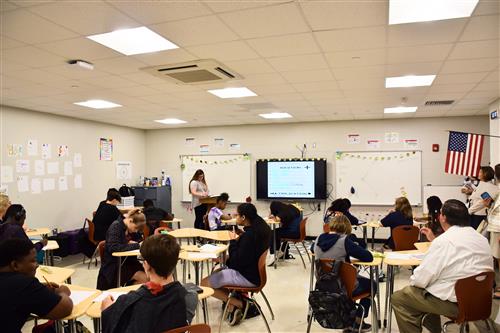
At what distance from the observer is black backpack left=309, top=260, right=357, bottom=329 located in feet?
10.1

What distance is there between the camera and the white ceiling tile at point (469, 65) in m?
4.02

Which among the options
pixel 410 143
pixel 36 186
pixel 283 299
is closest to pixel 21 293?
pixel 283 299

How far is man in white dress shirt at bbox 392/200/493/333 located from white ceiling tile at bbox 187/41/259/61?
218cm

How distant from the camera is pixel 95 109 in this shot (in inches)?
270

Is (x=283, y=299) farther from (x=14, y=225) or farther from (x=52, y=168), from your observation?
(x=52, y=168)

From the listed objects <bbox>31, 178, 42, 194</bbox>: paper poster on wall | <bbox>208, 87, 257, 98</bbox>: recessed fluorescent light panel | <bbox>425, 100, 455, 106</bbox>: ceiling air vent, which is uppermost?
<bbox>208, 87, 257, 98</bbox>: recessed fluorescent light panel

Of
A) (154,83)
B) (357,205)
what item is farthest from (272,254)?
(154,83)

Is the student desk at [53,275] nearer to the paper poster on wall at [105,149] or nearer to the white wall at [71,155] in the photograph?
the white wall at [71,155]

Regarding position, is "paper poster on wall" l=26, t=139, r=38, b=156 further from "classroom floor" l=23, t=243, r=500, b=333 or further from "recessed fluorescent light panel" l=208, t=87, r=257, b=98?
"recessed fluorescent light panel" l=208, t=87, r=257, b=98

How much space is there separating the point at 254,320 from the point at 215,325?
41 centimetres

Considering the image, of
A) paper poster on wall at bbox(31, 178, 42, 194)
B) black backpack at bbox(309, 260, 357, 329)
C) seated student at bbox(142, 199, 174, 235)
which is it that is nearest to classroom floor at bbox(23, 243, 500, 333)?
black backpack at bbox(309, 260, 357, 329)

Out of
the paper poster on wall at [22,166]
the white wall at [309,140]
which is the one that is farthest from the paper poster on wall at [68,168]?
the white wall at [309,140]

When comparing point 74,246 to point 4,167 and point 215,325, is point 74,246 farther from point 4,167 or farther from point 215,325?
point 215,325

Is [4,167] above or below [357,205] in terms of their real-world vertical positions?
above
